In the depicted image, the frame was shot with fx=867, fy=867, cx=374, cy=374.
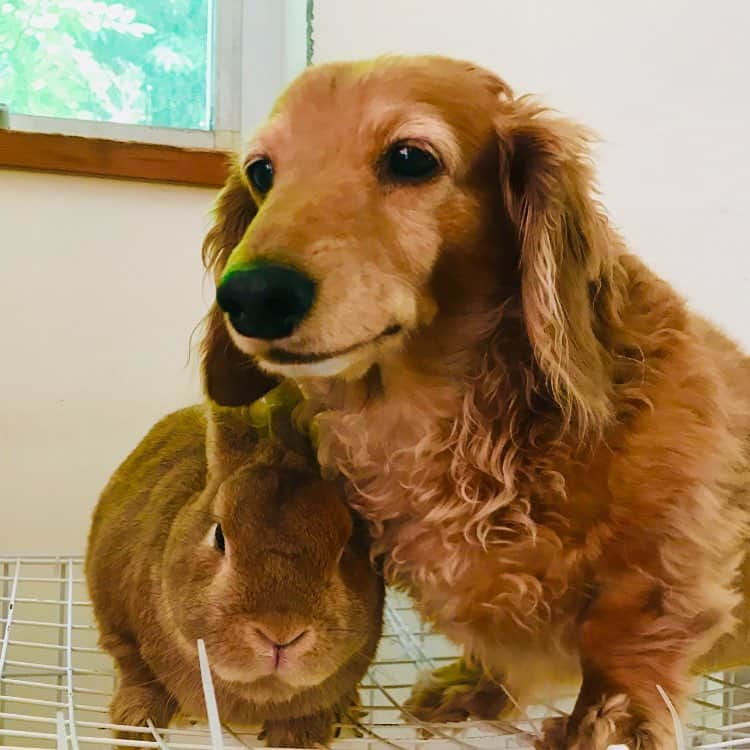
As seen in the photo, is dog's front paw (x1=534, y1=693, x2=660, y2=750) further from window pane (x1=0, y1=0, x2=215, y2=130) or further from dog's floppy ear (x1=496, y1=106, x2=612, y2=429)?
window pane (x1=0, y1=0, x2=215, y2=130)

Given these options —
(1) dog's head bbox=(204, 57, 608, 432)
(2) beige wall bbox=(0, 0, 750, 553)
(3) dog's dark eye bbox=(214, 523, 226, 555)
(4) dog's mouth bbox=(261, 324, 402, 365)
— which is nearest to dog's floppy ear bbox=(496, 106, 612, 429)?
(1) dog's head bbox=(204, 57, 608, 432)

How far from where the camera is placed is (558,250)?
527 millimetres

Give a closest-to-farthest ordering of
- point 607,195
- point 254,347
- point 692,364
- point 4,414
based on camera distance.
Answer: point 254,347 < point 692,364 < point 607,195 < point 4,414

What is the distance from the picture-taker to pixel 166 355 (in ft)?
3.88

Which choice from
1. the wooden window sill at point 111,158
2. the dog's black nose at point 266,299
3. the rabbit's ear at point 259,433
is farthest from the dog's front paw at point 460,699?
the wooden window sill at point 111,158

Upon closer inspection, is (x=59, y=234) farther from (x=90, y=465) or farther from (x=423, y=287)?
(x=423, y=287)

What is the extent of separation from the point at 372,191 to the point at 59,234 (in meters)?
0.77

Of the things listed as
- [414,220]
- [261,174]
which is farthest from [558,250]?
[261,174]

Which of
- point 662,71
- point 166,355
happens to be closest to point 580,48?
point 662,71

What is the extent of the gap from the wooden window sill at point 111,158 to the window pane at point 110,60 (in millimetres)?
79

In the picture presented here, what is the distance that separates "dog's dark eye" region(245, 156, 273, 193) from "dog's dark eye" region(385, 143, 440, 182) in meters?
0.08

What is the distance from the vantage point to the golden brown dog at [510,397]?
50cm

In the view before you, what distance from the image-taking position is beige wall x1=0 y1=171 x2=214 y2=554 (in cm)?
111

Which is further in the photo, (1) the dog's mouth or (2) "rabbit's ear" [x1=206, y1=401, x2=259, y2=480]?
(2) "rabbit's ear" [x1=206, y1=401, x2=259, y2=480]
